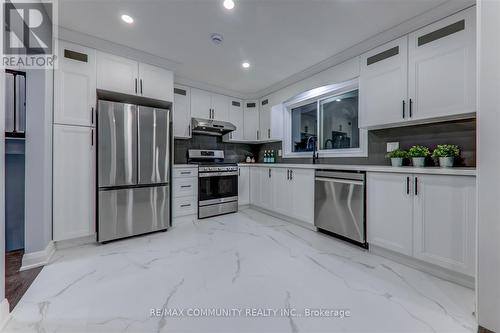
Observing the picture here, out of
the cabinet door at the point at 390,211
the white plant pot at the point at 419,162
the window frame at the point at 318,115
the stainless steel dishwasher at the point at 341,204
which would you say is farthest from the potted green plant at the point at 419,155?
the window frame at the point at 318,115

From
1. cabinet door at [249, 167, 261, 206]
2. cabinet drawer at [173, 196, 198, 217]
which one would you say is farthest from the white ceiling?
cabinet drawer at [173, 196, 198, 217]

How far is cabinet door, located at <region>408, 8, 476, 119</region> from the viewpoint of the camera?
70.1 inches

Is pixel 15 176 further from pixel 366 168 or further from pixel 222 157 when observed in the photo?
pixel 366 168

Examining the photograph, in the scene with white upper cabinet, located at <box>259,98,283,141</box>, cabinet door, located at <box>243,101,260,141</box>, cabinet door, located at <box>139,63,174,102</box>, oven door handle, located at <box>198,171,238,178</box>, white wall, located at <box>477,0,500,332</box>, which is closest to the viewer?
white wall, located at <box>477,0,500,332</box>

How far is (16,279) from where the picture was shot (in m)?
1.72

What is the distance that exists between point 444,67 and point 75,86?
381 cm

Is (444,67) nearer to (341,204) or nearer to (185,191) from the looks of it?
(341,204)

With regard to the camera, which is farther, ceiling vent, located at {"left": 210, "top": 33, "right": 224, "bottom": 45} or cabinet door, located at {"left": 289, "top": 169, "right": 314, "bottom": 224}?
Answer: cabinet door, located at {"left": 289, "top": 169, "right": 314, "bottom": 224}

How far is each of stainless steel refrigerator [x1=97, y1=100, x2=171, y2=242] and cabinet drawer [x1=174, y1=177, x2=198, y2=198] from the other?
350mm

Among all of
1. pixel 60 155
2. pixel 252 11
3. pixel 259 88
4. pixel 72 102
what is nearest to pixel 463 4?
pixel 252 11

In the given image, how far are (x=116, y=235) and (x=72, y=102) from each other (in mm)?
1613

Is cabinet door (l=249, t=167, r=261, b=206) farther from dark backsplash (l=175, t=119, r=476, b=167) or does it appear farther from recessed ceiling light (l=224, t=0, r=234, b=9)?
recessed ceiling light (l=224, t=0, r=234, b=9)

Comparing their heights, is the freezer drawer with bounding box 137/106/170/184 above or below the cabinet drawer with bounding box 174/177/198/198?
above

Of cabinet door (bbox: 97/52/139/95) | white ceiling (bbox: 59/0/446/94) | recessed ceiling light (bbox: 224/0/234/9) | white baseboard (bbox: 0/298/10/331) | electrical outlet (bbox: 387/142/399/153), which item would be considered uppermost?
white ceiling (bbox: 59/0/446/94)
